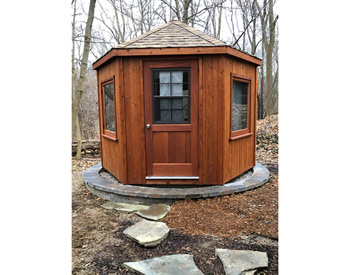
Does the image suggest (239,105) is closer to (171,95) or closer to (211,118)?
(211,118)

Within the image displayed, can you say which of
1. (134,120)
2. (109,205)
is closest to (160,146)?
(134,120)

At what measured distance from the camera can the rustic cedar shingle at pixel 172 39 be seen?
4367 mm

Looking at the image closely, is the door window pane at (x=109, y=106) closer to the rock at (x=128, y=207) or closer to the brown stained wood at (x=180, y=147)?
the brown stained wood at (x=180, y=147)

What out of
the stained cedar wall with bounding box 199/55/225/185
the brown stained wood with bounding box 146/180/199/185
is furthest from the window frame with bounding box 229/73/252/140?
the brown stained wood with bounding box 146/180/199/185

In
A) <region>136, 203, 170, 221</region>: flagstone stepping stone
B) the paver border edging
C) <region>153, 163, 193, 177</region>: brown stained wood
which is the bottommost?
<region>136, 203, 170, 221</region>: flagstone stepping stone

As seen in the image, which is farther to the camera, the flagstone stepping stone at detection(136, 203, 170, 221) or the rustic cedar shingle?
the rustic cedar shingle

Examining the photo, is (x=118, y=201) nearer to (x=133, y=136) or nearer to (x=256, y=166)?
(x=133, y=136)

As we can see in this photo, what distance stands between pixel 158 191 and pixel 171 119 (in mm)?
1269

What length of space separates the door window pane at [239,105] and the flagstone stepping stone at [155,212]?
205 cm

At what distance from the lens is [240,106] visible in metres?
5.14

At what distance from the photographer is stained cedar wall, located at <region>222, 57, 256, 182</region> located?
179 inches

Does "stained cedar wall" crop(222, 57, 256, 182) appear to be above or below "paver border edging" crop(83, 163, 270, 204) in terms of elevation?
above

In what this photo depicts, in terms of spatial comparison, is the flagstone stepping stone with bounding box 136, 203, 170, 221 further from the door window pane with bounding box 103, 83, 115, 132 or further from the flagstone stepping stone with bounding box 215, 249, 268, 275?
the door window pane with bounding box 103, 83, 115, 132

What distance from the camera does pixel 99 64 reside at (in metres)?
5.26
